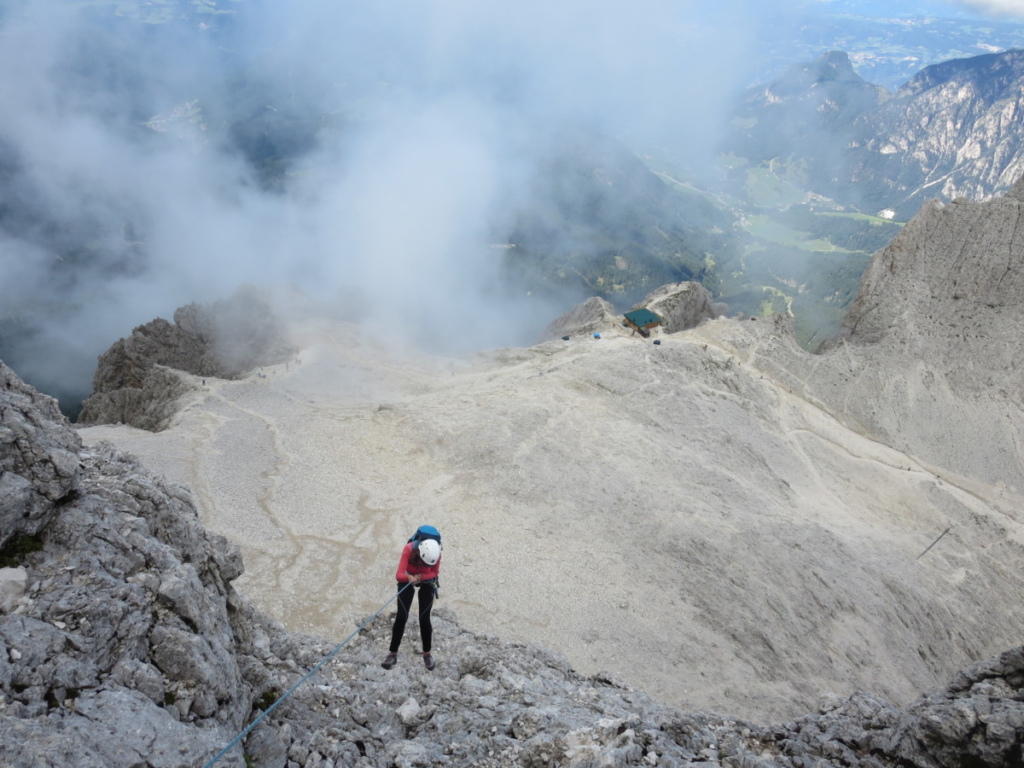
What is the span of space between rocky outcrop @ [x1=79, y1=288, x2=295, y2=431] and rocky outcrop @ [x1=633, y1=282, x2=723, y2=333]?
38.6 meters

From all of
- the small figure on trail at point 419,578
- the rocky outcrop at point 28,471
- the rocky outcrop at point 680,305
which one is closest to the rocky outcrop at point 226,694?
the rocky outcrop at point 28,471

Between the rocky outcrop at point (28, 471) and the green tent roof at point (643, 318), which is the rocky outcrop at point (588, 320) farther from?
the rocky outcrop at point (28, 471)

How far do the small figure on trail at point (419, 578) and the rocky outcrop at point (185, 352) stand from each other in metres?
Result: 35.0

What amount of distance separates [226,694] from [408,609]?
15.1ft

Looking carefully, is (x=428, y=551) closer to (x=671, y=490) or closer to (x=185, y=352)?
(x=671, y=490)

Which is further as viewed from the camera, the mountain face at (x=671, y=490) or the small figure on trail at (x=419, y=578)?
the mountain face at (x=671, y=490)

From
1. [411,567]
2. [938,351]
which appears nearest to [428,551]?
[411,567]

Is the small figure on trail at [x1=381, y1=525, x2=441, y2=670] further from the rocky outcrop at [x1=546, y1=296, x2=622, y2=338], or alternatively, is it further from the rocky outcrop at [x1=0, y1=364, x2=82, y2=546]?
the rocky outcrop at [x1=546, y1=296, x2=622, y2=338]

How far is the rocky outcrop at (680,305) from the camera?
65.6 meters

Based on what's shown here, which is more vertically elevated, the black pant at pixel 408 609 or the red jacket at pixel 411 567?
the red jacket at pixel 411 567

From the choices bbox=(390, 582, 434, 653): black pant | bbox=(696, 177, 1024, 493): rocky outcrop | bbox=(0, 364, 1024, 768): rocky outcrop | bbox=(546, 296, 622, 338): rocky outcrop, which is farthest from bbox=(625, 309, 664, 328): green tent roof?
bbox=(390, 582, 434, 653): black pant

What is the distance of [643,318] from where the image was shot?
6006 centimetres

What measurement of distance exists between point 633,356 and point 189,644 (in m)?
38.5

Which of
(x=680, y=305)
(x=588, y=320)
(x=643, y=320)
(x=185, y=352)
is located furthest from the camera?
(x=680, y=305)
